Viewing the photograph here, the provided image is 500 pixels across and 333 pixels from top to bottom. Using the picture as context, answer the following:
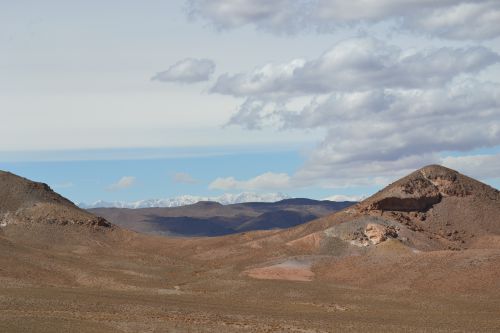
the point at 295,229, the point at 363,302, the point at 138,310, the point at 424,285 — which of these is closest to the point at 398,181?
the point at 295,229

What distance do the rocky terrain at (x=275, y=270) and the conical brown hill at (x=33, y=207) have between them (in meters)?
0.30

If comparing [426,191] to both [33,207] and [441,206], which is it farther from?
[33,207]

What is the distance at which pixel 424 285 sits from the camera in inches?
3017

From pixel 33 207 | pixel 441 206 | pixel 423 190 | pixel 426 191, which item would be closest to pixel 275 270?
pixel 423 190

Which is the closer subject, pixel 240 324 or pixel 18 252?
pixel 240 324

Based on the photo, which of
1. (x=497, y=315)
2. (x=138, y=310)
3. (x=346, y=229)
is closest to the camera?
(x=138, y=310)

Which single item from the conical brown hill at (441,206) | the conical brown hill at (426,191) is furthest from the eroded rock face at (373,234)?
the conical brown hill at (426,191)

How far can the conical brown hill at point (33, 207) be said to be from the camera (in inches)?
4975

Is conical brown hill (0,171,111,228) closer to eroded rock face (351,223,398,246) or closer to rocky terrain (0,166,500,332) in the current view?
rocky terrain (0,166,500,332)

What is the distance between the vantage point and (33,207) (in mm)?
130000

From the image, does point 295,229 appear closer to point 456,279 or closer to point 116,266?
point 116,266

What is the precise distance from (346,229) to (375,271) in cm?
1859

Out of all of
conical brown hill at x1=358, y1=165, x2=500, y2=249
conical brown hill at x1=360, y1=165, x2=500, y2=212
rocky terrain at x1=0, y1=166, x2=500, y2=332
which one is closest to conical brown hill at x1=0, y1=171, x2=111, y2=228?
rocky terrain at x1=0, y1=166, x2=500, y2=332

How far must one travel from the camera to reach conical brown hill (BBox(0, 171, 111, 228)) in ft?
415
